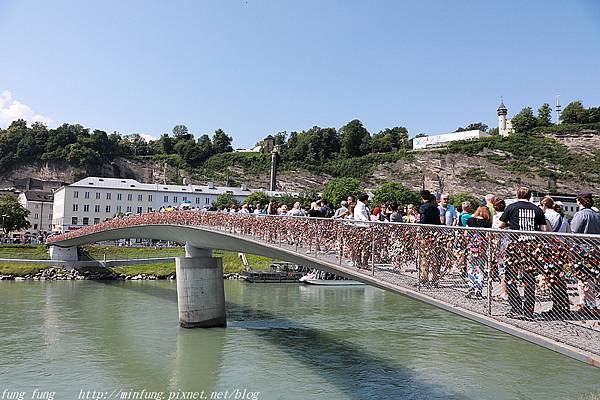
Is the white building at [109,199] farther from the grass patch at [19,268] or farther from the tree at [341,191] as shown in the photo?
the grass patch at [19,268]

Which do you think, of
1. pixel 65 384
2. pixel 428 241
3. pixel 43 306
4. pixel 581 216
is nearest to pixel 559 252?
pixel 581 216

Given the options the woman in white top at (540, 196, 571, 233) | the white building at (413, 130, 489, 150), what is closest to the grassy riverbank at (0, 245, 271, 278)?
the woman in white top at (540, 196, 571, 233)

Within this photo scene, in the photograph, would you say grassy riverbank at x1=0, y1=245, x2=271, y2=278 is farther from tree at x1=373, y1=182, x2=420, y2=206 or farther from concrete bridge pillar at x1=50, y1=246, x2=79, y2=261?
tree at x1=373, y1=182, x2=420, y2=206

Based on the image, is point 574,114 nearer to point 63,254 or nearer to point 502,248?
point 63,254

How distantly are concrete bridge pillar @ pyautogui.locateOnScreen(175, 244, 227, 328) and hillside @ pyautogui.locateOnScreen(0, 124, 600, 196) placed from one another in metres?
94.6

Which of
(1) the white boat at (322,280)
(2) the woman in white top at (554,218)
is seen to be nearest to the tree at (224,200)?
(1) the white boat at (322,280)

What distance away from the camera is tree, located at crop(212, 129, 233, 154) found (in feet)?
454

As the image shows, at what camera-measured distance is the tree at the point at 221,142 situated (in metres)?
138

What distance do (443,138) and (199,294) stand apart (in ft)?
404

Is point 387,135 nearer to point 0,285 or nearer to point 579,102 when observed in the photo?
point 579,102

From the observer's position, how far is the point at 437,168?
391 feet

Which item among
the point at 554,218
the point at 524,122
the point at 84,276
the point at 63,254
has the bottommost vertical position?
the point at 84,276

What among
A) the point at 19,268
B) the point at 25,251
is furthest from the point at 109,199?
the point at 19,268

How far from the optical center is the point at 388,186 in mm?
83312
